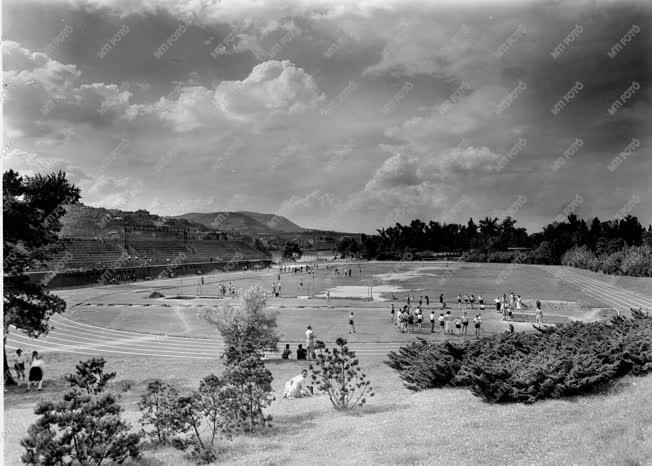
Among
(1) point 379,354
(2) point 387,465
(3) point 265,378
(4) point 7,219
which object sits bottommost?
(1) point 379,354

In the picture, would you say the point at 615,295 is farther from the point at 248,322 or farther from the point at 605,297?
the point at 248,322

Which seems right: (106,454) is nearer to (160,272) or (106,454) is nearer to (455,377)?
(455,377)

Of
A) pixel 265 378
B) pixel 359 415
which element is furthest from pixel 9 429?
pixel 359 415

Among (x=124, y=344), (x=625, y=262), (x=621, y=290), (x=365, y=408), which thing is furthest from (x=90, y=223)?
(x=365, y=408)

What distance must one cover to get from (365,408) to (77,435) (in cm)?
726

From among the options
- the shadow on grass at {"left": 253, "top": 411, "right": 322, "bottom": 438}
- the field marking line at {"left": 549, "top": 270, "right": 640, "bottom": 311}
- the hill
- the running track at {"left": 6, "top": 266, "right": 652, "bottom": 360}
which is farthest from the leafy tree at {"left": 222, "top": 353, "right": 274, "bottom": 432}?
the hill

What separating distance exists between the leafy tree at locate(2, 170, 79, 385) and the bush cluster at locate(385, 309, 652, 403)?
566 inches

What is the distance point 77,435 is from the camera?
9.02 m

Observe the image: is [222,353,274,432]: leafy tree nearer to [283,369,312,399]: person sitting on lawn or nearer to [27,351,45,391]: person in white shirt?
[283,369,312,399]: person sitting on lawn

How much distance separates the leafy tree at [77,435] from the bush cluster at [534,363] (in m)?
8.17

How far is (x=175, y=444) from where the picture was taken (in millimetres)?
10461

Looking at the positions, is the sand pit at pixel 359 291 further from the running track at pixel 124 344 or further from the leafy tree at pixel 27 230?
the leafy tree at pixel 27 230

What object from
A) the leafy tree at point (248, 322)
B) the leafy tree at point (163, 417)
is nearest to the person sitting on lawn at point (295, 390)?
the leafy tree at point (163, 417)

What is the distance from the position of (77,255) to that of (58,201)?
6906 cm
